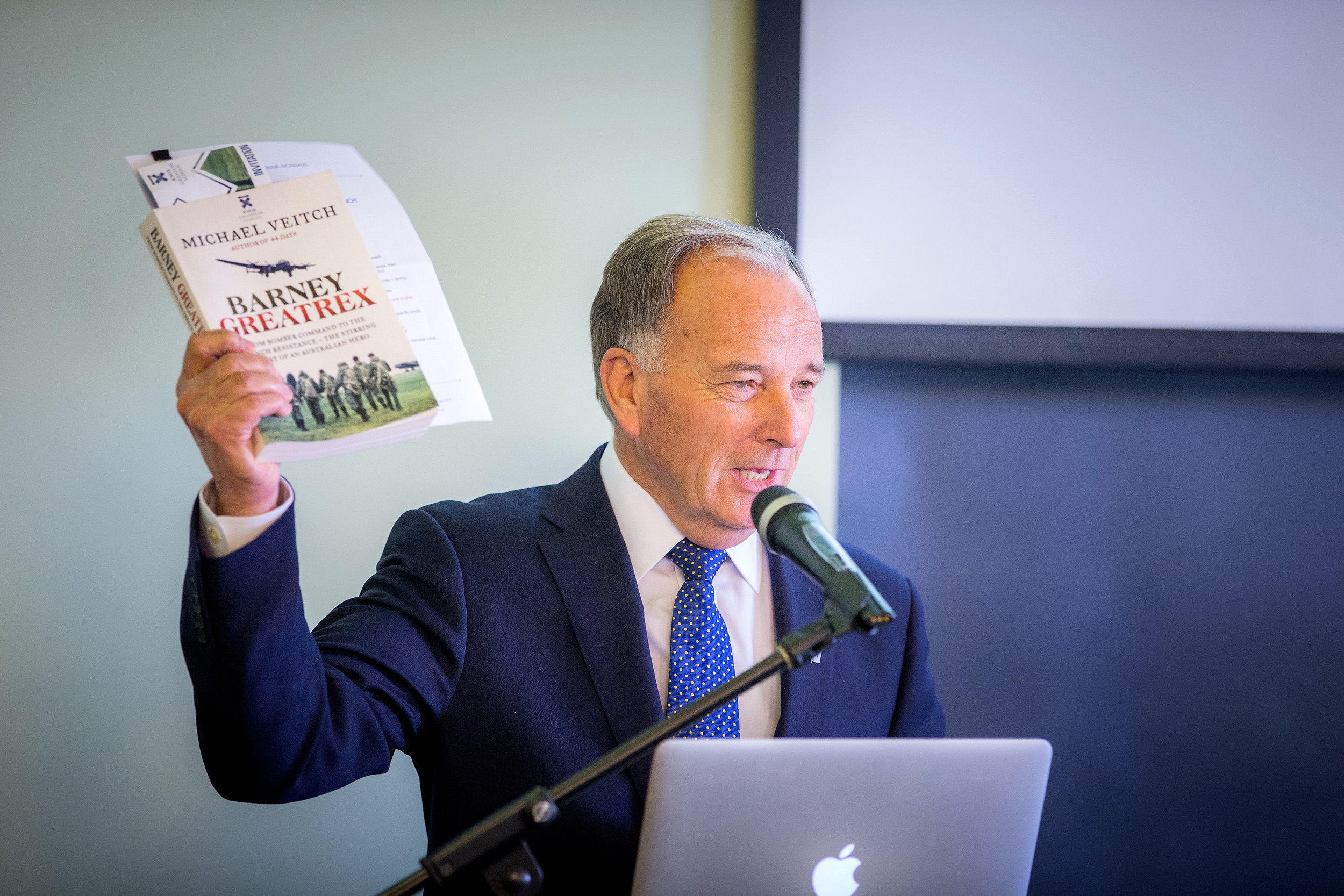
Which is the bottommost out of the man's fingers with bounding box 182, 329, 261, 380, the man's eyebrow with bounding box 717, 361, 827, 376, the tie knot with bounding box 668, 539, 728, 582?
the tie knot with bounding box 668, 539, 728, 582

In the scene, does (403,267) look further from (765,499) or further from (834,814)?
(834,814)

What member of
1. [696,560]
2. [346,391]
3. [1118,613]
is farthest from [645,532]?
[1118,613]

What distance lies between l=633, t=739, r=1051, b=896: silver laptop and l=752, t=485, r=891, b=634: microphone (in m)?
0.17

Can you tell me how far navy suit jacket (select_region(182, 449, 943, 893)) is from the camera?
4.25 feet

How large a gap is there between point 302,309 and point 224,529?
0.77 ft

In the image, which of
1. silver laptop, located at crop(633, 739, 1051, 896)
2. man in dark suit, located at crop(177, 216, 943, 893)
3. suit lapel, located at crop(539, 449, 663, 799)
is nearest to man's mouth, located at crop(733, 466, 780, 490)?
man in dark suit, located at crop(177, 216, 943, 893)

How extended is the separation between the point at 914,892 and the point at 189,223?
1012mm

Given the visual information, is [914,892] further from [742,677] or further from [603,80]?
[603,80]

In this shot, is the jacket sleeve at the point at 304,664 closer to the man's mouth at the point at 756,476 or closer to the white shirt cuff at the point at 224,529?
the white shirt cuff at the point at 224,529

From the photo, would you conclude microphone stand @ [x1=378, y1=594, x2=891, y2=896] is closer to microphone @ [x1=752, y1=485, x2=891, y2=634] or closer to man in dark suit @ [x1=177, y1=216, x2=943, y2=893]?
microphone @ [x1=752, y1=485, x2=891, y2=634]

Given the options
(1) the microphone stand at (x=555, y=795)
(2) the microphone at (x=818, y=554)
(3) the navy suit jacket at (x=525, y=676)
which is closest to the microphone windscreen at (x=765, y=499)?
(2) the microphone at (x=818, y=554)

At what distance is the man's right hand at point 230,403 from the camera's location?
93 cm

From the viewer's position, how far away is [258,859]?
185cm

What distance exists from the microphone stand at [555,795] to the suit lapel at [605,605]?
1.68ft
